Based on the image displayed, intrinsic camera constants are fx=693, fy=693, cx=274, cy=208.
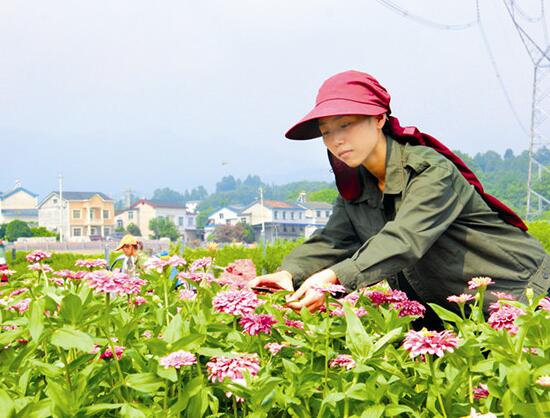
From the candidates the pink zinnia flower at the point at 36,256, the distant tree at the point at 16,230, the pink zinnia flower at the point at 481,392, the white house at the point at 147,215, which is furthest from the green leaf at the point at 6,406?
the white house at the point at 147,215

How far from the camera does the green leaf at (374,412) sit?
4.08 ft

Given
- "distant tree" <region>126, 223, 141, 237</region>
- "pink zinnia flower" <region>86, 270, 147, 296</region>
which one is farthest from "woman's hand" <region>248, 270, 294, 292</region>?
"distant tree" <region>126, 223, 141, 237</region>

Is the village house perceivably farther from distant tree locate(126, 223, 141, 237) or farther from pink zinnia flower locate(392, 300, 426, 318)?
pink zinnia flower locate(392, 300, 426, 318)

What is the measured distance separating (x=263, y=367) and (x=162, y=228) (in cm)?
10568

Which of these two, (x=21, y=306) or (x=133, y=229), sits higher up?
(x=21, y=306)

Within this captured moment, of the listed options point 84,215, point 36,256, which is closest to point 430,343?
point 36,256

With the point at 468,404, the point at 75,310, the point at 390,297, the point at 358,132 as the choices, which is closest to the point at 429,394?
the point at 468,404

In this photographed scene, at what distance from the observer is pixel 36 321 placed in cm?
136

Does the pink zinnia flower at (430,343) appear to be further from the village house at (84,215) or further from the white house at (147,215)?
the white house at (147,215)

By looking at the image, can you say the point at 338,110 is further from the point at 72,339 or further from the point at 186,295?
the point at 72,339

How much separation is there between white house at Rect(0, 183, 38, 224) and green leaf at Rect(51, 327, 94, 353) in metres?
128

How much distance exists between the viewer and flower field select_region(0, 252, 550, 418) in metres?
1.26

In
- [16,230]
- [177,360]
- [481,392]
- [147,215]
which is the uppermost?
[177,360]

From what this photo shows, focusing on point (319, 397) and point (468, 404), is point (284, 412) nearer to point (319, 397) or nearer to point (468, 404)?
point (319, 397)
